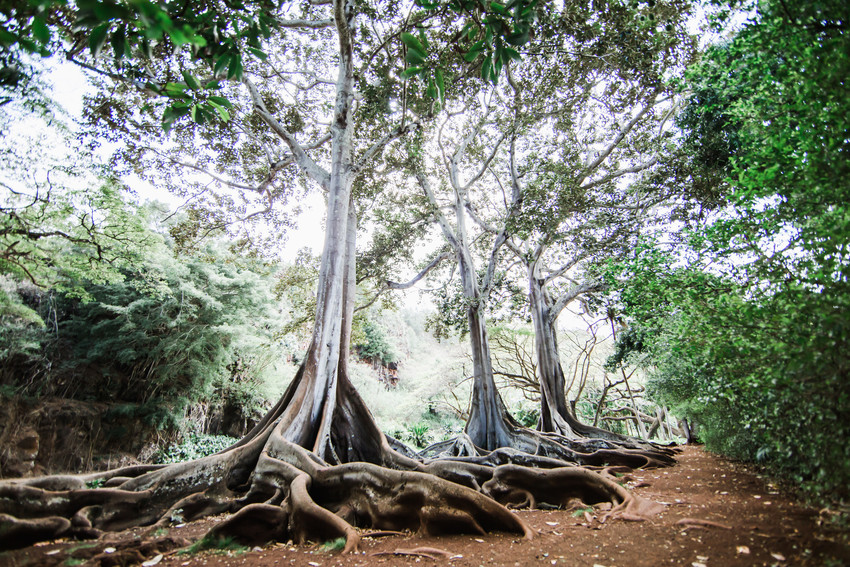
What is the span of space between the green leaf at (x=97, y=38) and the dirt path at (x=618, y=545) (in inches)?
131

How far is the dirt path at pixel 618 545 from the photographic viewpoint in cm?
227

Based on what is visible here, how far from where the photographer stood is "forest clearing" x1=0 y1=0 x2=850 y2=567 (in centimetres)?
214

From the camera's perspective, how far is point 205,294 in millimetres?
12719

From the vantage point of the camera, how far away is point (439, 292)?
11.0m

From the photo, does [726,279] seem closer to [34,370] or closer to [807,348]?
[807,348]

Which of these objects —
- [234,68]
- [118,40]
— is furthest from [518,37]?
[118,40]

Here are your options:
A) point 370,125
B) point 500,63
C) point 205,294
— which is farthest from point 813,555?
point 205,294

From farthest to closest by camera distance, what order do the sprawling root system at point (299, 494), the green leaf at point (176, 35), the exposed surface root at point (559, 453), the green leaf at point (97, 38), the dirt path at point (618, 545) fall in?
the exposed surface root at point (559, 453)
the sprawling root system at point (299, 494)
the dirt path at point (618, 545)
the green leaf at point (97, 38)
the green leaf at point (176, 35)

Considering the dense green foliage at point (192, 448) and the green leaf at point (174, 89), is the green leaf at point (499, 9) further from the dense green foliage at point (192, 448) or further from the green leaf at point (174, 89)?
the dense green foliage at point (192, 448)

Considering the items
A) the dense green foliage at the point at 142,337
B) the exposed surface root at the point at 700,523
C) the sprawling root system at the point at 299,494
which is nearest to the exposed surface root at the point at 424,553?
the sprawling root system at the point at 299,494

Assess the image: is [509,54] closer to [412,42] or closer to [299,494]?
[412,42]

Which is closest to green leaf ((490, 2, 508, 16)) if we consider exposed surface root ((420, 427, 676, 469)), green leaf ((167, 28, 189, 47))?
green leaf ((167, 28, 189, 47))

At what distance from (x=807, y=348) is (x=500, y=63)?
2304 millimetres

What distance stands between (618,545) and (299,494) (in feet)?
9.58
